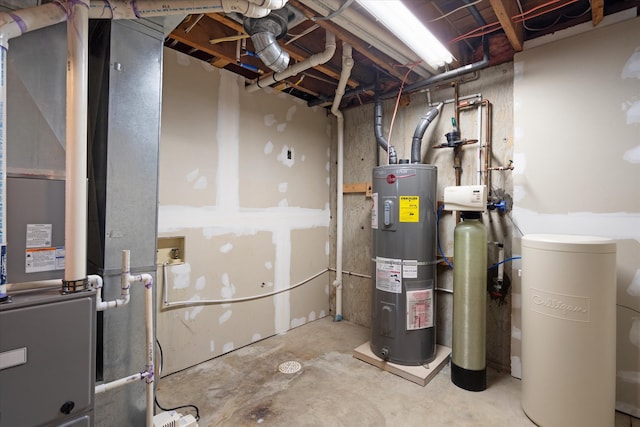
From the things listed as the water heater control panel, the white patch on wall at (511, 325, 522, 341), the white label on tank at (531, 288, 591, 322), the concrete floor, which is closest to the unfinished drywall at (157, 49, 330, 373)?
the concrete floor

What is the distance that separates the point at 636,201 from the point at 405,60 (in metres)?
1.80

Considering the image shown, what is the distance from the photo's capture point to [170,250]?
231cm

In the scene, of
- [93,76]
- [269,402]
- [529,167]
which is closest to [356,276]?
[269,402]

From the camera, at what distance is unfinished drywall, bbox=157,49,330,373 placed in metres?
2.29

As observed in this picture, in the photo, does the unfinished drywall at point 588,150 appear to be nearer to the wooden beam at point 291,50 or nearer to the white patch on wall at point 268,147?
the wooden beam at point 291,50

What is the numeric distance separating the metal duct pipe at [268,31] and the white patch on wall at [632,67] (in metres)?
2.17

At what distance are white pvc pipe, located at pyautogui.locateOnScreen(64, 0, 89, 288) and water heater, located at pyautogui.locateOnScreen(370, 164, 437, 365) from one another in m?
1.92

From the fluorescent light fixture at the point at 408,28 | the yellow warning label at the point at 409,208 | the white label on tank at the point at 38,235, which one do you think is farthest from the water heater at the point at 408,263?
the white label on tank at the point at 38,235

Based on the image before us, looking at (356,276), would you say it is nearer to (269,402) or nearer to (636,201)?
(269,402)

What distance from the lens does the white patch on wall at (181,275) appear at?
7.50 feet

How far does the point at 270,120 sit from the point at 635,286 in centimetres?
303

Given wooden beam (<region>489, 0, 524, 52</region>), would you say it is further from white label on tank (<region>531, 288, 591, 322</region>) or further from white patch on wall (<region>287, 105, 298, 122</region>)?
white patch on wall (<region>287, 105, 298, 122</region>)

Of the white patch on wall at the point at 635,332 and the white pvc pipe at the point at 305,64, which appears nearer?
the white patch on wall at the point at 635,332

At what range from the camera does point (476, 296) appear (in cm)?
211
